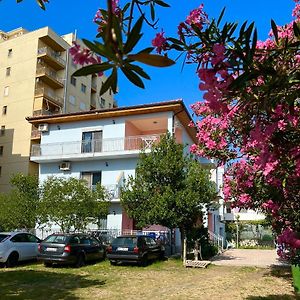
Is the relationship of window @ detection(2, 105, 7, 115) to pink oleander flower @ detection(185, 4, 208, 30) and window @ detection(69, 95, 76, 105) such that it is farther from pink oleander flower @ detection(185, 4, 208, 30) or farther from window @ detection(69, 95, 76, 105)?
pink oleander flower @ detection(185, 4, 208, 30)

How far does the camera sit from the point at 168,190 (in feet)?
61.6

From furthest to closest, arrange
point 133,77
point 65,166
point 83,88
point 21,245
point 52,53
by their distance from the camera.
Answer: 1. point 83,88
2. point 52,53
3. point 65,166
4. point 21,245
5. point 133,77

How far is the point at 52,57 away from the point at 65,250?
3128 cm

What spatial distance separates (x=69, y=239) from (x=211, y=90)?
1505cm

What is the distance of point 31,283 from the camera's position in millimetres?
12250

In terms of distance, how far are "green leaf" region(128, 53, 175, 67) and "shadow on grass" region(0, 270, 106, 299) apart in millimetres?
9320

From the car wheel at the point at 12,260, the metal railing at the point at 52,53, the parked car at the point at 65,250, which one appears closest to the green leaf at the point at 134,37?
the parked car at the point at 65,250

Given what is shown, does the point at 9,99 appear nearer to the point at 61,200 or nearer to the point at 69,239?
the point at 61,200

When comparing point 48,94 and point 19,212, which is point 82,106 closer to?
point 48,94

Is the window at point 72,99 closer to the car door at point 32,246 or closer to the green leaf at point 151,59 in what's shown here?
the car door at point 32,246

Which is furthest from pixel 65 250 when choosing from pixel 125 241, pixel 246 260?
pixel 246 260

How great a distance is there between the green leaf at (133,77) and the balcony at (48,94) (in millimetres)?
40851

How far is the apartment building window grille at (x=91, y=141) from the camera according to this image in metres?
26.8

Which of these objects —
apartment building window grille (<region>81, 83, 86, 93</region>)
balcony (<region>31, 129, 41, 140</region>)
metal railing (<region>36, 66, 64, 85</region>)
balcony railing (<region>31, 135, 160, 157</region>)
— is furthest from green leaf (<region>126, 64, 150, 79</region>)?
apartment building window grille (<region>81, 83, 86, 93</region>)
